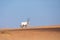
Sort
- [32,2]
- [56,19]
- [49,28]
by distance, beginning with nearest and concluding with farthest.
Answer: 1. [49,28]
2. [56,19]
3. [32,2]

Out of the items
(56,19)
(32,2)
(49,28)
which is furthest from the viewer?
(32,2)

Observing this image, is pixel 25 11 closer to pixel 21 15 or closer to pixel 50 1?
pixel 21 15

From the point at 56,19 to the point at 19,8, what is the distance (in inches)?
16.2

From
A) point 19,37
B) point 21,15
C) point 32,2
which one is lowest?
point 19,37

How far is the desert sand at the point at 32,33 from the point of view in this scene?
773mm

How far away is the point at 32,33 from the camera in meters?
0.81

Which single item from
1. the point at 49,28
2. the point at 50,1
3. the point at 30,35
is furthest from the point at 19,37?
the point at 50,1

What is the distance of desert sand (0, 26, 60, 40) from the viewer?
773 mm

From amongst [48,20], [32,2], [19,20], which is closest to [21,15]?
[19,20]

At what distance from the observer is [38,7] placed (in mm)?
1055

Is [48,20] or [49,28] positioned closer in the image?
[49,28]

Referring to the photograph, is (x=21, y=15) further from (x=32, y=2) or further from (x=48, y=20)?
(x=48, y=20)

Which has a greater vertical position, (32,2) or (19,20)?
(32,2)

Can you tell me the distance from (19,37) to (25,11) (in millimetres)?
352
